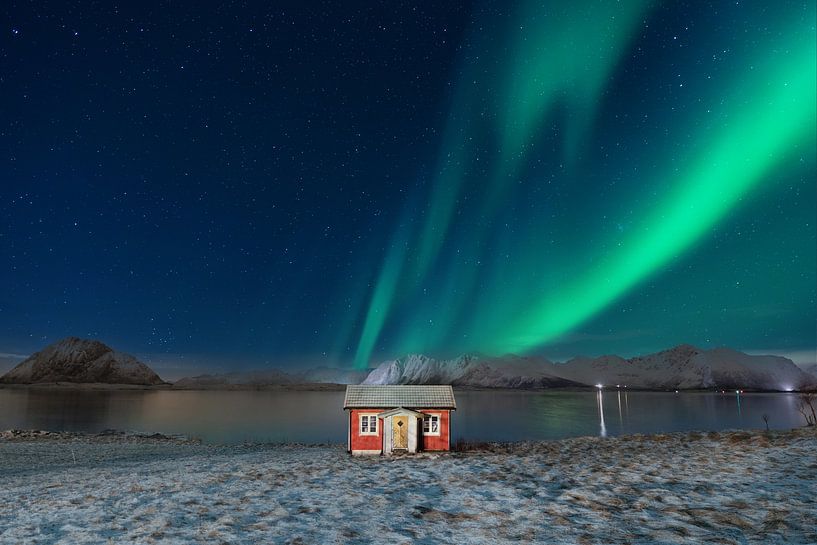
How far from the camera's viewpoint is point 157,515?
1195 centimetres

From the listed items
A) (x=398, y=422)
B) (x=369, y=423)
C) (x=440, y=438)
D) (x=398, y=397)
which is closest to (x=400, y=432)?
(x=398, y=422)

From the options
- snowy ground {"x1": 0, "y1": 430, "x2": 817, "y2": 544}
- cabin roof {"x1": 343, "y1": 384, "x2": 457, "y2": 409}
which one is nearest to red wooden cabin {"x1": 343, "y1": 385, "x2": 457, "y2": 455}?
cabin roof {"x1": 343, "y1": 384, "x2": 457, "y2": 409}

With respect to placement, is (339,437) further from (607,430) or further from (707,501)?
(707,501)

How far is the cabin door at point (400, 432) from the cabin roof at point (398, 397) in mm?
745

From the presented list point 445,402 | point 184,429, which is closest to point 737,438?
point 445,402

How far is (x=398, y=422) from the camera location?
26.8 meters

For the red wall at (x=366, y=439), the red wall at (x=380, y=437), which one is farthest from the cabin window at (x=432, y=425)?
the red wall at (x=366, y=439)

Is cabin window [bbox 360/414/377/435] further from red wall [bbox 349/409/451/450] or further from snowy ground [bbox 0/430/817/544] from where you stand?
snowy ground [bbox 0/430/817/544]

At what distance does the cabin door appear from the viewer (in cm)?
2661

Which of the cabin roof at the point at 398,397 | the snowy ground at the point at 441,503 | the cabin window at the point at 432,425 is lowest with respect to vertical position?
the snowy ground at the point at 441,503

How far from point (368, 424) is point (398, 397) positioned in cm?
221

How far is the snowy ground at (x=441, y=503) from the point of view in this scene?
10156 millimetres

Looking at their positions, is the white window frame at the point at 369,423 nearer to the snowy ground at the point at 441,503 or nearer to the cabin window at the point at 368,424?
the cabin window at the point at 368,424

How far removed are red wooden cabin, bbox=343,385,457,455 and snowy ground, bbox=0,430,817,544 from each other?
4715 mm
